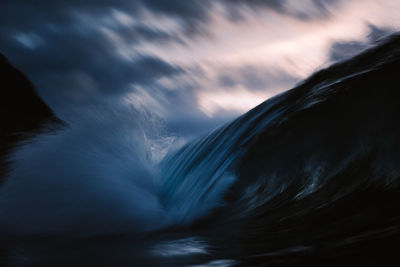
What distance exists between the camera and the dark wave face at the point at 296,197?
0.61 metres

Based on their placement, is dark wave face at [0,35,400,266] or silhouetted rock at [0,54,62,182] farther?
silhouetted rock at [0,54,62,182]

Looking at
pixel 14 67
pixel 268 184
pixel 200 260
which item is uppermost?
pixel 14 67

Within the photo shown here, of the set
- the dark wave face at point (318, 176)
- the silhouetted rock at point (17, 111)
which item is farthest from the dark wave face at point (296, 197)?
the silhouetted rock at point (17, 111)

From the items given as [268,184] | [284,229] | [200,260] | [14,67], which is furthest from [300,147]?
[14,67]

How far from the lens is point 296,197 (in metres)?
0.91

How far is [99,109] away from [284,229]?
1901mm

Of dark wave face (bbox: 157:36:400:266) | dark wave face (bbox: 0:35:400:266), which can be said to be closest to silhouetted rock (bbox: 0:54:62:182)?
dark wave face (bbox: 0:35:400:266)

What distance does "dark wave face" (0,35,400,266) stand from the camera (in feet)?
1.99

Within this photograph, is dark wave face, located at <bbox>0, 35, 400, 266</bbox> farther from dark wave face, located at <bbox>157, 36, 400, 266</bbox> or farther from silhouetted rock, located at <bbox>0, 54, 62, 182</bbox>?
silhouetted rock, located at <bbox>0, 54, 62, 182</bbox>

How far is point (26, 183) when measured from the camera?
1326 millimetres

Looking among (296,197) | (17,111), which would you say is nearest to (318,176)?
(296,197)

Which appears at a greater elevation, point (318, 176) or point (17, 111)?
point (17, 111)

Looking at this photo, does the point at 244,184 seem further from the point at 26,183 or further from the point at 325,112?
the point at 26,183

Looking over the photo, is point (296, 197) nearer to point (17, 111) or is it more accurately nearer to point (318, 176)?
point (318, 176)
